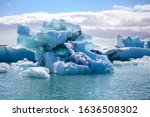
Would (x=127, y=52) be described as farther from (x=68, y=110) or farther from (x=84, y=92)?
(x=68, y=110)

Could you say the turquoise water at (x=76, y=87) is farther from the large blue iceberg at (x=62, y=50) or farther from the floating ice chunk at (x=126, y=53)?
the floating ice chunk at (x=126, y=53)

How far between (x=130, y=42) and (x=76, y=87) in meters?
8.73

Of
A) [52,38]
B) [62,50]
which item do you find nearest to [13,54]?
[62,50]

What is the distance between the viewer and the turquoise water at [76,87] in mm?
7383

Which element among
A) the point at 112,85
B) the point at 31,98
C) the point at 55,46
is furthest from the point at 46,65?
the point at 31,98

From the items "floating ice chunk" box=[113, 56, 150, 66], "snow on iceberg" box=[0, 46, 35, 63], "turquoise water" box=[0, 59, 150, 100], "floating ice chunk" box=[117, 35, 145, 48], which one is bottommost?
"turquoise water" box=[0, 59, 150, 100]

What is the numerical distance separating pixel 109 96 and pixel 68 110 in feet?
4.37

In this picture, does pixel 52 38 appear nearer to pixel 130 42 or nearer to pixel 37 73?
pixel 37 73

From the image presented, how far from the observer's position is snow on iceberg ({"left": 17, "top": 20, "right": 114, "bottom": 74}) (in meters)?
11.2

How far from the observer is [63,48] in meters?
12.1

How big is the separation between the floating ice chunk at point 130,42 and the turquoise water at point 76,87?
21.0 ft

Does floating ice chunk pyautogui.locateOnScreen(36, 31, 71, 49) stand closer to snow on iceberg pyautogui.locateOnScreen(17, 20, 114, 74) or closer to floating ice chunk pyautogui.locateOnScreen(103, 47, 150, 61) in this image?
snow on iceberg pyautogui.locateOnScreen(17, 20, 114, 74)

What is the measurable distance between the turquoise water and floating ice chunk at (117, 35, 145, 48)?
6407 millimetres

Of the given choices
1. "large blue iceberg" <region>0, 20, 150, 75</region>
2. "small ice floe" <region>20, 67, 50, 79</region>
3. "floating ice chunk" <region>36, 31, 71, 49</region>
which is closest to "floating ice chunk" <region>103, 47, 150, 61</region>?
"large blue iceberg" <region>0, 20, 150, 75</region>
